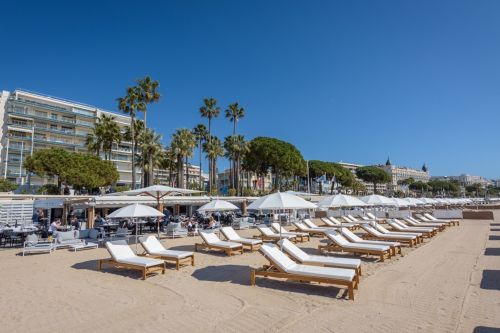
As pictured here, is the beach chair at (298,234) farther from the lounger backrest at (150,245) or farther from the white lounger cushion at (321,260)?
the lounger backrest at (150,245)

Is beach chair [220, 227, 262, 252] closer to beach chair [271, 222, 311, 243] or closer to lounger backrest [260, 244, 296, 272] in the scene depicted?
beach chair [271, 222, 311, 243]

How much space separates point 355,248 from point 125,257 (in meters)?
6.99

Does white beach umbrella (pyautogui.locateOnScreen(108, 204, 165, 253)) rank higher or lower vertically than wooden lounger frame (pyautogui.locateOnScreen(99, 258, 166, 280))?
higher

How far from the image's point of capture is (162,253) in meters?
9.44

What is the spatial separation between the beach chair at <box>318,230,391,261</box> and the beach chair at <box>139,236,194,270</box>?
4805 mm

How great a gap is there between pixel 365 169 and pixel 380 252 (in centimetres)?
9696

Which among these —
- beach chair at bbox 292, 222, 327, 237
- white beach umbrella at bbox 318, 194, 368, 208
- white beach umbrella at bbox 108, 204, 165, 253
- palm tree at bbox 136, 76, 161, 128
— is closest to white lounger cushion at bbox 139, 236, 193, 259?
white beach umbrella at bbox 108, 204, 165, 253

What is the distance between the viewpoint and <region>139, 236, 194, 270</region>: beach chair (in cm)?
908

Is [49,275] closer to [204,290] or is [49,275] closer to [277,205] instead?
[204,290]

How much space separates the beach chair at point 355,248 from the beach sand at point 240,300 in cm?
36

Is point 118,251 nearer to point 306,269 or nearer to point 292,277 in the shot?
point 292,277

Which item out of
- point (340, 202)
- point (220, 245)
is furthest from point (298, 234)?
point (220, 245)

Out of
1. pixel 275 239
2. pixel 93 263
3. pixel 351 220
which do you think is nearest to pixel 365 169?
pixel 351 220

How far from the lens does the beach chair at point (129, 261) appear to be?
8.03m
